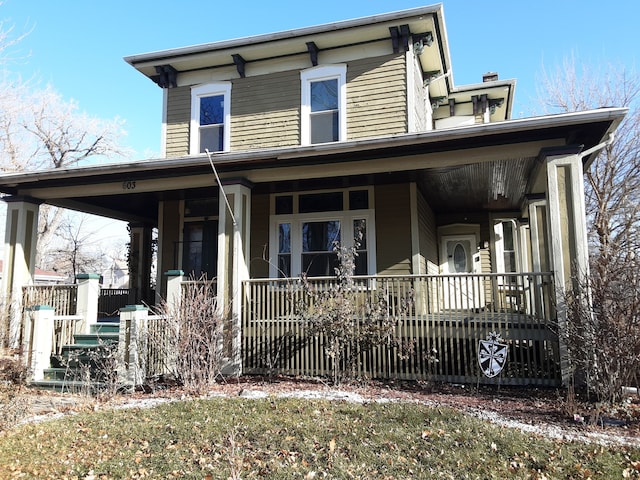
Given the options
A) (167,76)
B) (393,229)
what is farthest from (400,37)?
(167,76)

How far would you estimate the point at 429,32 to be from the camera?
997cm

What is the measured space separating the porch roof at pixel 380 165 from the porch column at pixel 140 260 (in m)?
2.92

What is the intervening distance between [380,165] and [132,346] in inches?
192

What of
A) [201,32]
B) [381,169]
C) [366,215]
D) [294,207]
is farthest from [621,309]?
[201,32]

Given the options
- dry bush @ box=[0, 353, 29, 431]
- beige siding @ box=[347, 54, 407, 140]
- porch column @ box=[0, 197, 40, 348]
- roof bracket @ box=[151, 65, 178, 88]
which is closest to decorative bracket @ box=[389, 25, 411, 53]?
beige siding @ box=[347, 54, 407, 140]

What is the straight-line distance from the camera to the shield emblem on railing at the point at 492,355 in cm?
652

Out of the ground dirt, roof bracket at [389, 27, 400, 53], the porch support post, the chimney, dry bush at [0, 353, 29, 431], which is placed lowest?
the ground dirt

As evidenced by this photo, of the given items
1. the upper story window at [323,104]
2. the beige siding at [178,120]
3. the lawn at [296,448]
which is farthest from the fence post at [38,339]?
A: the upper story window at [323,104]

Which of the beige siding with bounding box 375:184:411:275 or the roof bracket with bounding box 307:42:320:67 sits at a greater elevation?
the roof bracket with bounding box 307:42:320:67

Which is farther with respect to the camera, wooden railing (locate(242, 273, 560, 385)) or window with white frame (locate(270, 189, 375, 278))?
window with white frame (locate(270, 189, 375, 278))

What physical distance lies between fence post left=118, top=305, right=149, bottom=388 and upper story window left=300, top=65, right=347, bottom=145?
17.5 ft

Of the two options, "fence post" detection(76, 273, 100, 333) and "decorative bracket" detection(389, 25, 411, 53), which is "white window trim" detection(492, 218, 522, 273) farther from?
"fence post" detection(76, 273, 100, 333)

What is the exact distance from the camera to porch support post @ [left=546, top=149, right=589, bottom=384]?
6.25m

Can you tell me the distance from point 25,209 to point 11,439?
6293 millimetres
